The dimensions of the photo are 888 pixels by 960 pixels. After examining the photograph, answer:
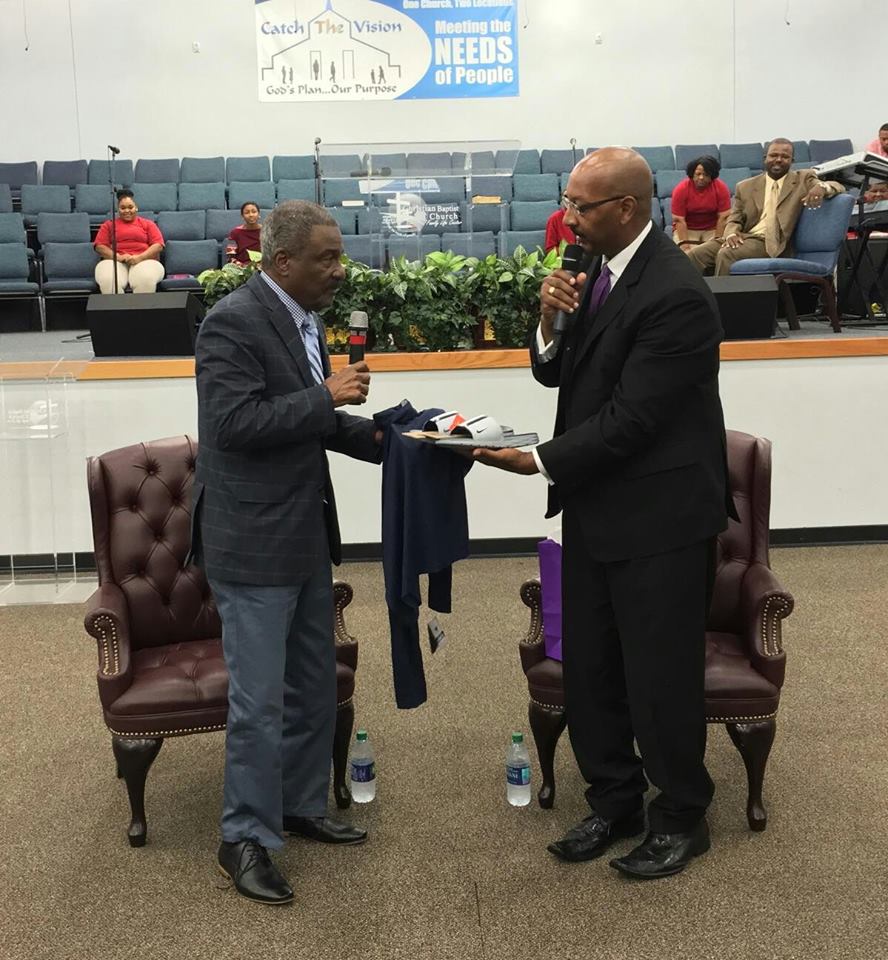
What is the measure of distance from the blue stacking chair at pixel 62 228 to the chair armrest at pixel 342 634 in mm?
8173

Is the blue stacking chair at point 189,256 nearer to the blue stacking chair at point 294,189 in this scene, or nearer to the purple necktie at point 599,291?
the blue stacking chair at point 294,189

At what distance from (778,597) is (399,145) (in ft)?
14.7

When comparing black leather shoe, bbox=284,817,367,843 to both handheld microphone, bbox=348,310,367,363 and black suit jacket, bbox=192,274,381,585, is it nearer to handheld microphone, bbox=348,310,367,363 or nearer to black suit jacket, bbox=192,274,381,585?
black suit jacket, bbox=192,274,381,585

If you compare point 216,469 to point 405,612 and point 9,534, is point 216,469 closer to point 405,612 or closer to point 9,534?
point 405,612

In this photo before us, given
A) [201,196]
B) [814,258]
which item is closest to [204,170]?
[201,196]

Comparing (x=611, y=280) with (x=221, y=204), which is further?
(x=221, y=204)

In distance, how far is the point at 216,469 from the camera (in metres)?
2.42

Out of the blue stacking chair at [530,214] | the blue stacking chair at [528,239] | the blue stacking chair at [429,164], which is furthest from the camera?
the blue stacking chair at [530,214]

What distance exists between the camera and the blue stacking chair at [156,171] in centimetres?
1127

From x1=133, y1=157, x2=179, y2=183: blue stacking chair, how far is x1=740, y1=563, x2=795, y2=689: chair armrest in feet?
32.4

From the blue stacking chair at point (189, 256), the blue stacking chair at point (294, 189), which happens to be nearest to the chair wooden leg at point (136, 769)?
the blue stacking chair at point (189, 256)

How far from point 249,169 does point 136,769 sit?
953 cm

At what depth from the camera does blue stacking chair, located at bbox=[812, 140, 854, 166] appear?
446 inches

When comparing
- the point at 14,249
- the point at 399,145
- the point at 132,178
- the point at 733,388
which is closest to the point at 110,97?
the point at 132,178
